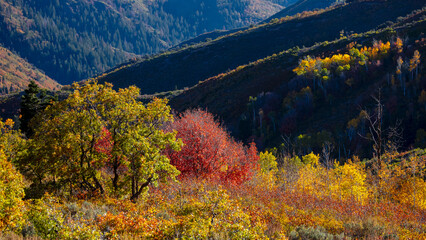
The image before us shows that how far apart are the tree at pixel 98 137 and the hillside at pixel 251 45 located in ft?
420

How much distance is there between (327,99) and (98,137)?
213 ft

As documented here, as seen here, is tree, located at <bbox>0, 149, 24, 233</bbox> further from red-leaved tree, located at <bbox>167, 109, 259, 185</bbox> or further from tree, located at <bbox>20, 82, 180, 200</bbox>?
red-leaved tree, located at <bbox>167, 109, 259, 185</bbox>

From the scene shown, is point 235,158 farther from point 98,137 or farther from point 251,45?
point 251,45

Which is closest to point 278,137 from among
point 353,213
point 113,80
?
point 353,213

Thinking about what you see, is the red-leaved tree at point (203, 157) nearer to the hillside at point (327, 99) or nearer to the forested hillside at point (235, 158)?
the forested hillside at point (235, 158)

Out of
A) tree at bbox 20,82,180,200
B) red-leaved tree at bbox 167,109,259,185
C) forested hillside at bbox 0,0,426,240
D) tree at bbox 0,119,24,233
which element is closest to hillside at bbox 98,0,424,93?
forested hillside at bbox 0,0,426,240

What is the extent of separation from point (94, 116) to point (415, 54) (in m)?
67.5

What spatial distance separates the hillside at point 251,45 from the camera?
12700 centimetres

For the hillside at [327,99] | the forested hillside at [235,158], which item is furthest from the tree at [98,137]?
the hillside at [327,99]

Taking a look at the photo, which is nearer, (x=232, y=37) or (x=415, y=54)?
(x=415, y=54)

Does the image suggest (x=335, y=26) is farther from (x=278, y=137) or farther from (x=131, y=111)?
(x=131, y=111)


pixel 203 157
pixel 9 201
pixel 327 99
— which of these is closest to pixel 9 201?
pixel 9 201

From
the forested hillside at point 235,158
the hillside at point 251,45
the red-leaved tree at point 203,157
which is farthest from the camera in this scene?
the hillside at point 251,45

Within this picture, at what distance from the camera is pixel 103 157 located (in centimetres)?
1339
